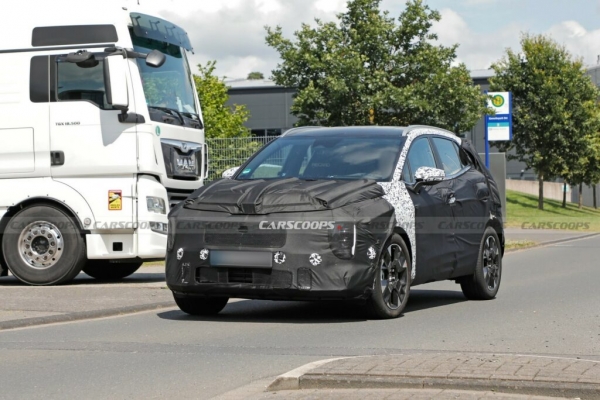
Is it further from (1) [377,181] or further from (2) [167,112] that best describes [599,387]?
(2) [167,112]

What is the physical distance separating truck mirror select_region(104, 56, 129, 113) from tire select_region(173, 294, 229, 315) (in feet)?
13.0

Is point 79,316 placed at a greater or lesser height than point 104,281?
greater

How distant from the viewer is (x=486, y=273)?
12289 millimetres

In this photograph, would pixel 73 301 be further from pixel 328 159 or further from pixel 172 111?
pixel 172 111

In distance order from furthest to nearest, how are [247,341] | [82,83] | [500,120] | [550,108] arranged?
[550,108], [500,120], [82,83], [247,341]

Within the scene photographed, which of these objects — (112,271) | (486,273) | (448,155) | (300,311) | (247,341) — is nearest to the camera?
(247,341)

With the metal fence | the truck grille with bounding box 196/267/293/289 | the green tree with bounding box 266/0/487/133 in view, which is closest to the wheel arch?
the truck grille with bounding box 196/267/293/289

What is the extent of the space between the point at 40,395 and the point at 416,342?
319 cm

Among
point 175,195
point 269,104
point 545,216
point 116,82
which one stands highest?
point 269,104

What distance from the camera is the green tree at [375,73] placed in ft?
124

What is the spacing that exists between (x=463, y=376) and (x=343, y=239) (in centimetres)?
323

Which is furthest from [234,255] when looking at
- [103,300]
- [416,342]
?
Answer: [103,300]

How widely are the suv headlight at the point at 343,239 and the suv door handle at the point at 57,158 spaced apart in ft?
18.7

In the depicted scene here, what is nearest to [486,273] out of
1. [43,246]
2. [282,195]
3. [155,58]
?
[282,195]
